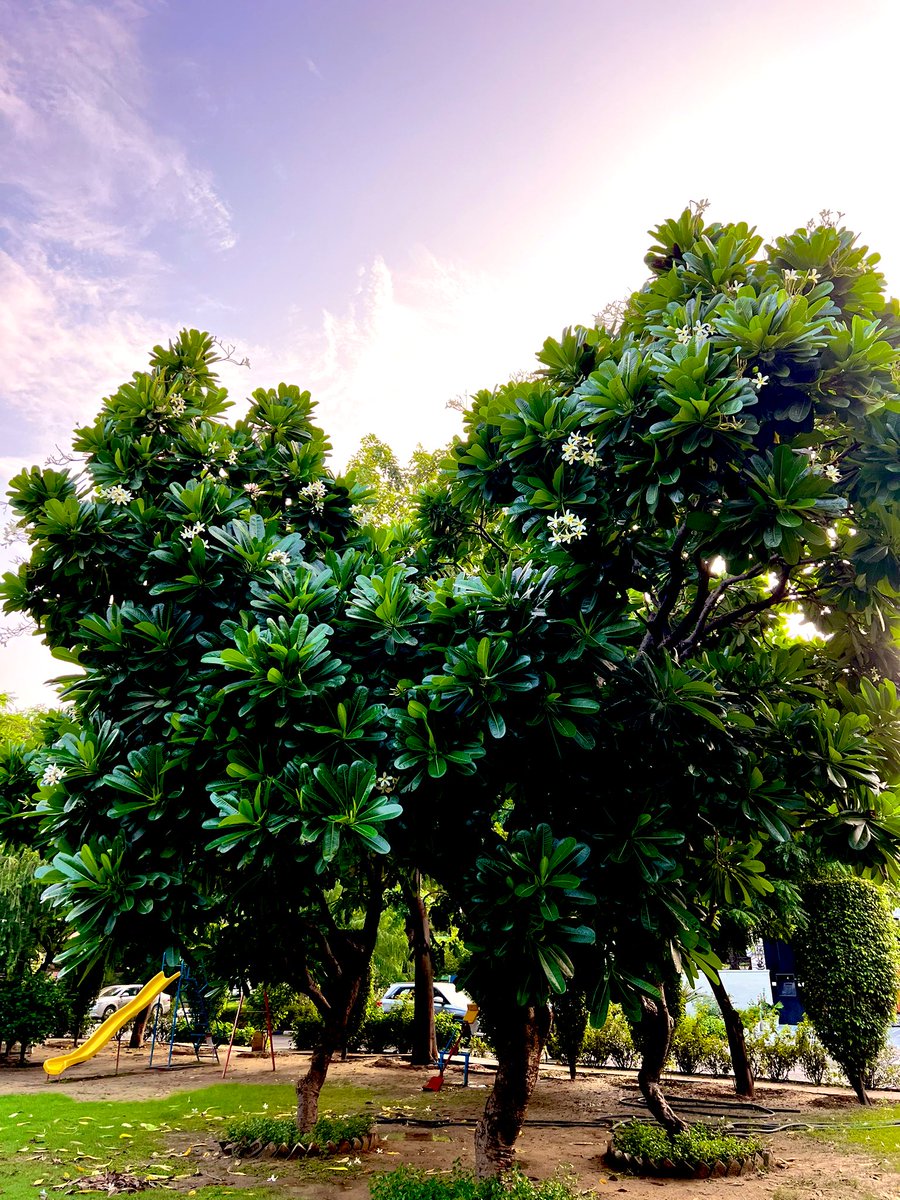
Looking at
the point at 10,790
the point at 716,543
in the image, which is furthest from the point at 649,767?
the point at 10,790

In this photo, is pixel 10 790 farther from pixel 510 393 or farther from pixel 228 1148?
pixel 510 393

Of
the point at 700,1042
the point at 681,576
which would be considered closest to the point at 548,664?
the point at 681,576

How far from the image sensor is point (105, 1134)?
26.5 ft

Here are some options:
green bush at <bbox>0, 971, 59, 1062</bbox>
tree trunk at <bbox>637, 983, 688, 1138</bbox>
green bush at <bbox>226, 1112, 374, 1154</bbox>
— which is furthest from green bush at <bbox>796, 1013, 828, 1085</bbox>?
green bush at <bbox>0, 971, 59, 1062</bbox>

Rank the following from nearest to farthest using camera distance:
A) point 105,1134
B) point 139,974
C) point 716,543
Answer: point 716,543 < point 139,974 < point 105,1134

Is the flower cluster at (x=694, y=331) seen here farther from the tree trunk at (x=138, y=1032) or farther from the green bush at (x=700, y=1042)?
the tree trunk at (x=138, y=1032)

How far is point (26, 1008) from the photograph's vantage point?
13.3m

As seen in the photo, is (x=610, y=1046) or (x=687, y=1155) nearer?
(x=687, y=1155)

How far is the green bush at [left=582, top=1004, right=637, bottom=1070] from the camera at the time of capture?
45.5 feet

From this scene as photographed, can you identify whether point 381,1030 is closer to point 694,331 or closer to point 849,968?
point 849,968

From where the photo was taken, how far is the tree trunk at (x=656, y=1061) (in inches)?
284

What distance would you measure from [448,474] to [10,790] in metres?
4.33

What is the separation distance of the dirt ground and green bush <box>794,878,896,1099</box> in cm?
79

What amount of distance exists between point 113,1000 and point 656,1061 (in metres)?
19.2
